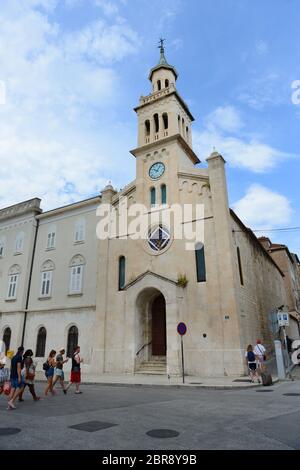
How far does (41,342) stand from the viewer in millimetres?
24359

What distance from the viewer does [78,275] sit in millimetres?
23969

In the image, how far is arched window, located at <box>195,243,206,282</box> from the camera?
1858 centimetres

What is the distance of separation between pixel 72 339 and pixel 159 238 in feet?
32.2

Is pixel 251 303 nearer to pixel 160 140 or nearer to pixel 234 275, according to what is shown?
pixel 234 275

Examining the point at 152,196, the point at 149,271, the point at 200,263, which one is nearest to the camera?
the point at 200,263

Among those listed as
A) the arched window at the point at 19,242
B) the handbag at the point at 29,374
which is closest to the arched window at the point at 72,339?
the arched window at the point at 19,242

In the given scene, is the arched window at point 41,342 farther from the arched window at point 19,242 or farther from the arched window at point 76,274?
the arched window at point 19,242

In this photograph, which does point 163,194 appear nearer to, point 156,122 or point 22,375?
point 156,122

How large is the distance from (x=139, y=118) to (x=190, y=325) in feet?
55.2

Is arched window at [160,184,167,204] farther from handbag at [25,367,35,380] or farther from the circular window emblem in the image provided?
handbag at [25,367,35,380]

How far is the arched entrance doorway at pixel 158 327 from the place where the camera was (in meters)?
19.9

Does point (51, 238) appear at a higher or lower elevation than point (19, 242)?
lower

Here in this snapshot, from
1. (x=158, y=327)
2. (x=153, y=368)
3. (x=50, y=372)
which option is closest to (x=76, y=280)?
(x=158, y=327)
